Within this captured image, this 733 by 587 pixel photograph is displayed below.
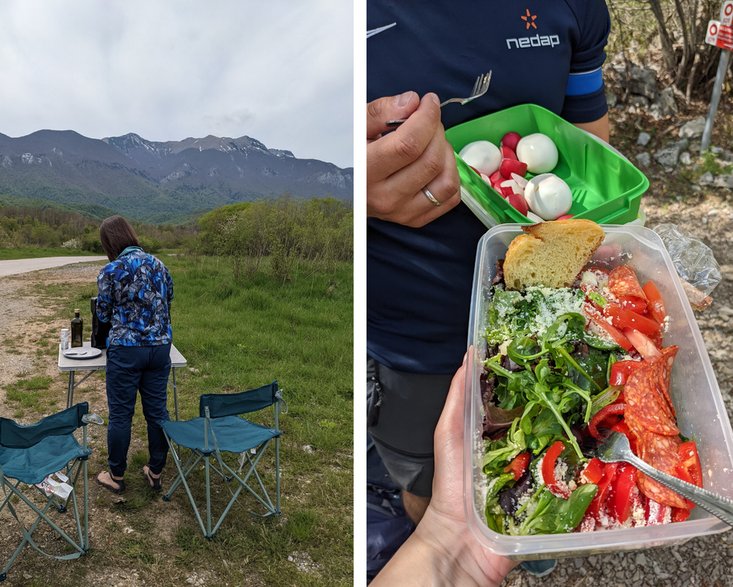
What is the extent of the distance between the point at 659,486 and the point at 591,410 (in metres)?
0.05

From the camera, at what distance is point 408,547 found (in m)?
0.49

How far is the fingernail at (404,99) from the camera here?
413 mm

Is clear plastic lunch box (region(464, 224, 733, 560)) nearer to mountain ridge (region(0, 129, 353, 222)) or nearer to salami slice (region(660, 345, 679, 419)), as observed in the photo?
salami slice (region(660, 345, 679, 419))

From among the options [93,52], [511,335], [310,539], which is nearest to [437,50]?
[511,335]

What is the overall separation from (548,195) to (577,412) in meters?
0.15

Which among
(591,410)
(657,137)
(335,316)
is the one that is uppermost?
(657,137)

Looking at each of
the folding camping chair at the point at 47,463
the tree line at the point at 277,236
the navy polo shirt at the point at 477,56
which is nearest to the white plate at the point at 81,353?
the folding camping chair at the point at 47,463

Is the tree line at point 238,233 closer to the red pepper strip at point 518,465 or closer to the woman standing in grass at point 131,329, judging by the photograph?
the woman standing in grass at point 131,329

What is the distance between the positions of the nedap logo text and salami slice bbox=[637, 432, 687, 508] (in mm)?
283

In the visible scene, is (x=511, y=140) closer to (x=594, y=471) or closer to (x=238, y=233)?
(x=594, y=471)

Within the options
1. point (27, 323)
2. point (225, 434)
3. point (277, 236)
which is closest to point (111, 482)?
point (225, 434)

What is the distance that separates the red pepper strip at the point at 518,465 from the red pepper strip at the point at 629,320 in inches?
4.1

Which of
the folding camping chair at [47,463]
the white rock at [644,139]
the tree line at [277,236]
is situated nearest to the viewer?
the white rock at [644,139]

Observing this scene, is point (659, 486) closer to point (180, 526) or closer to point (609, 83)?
point (609, 83)
